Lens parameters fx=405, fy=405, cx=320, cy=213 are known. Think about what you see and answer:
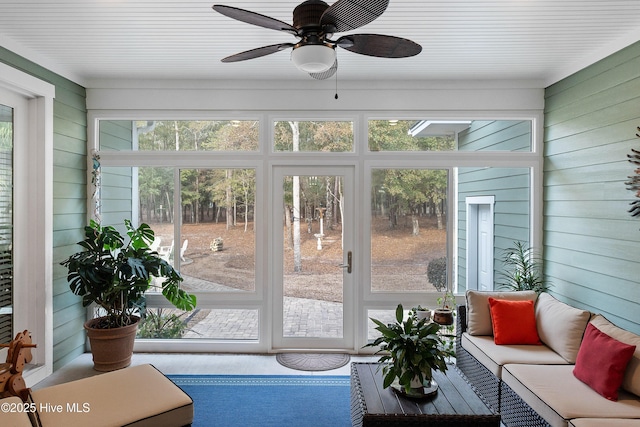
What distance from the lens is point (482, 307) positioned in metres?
3.43

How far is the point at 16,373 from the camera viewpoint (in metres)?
2.22

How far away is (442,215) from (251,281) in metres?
2.10

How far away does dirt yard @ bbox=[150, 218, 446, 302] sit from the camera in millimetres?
4195

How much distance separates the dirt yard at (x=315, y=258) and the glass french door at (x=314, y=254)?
0.03 feet

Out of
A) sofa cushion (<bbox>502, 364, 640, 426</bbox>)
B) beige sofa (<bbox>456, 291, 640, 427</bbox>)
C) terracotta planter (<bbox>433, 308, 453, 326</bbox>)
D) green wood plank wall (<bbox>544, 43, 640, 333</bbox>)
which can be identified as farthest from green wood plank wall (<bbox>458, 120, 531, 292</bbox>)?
sofa cushion (<bbox>502, 364, 640, 426</bbox>)

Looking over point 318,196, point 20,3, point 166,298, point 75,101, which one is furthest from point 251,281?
point 20,3

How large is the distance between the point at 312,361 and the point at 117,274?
1.96m

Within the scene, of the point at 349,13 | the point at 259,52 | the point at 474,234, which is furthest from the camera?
the point at 474,234

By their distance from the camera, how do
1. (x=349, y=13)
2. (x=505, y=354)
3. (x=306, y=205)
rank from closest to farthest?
(x=349, y=13), (x=505, y=354), (x=306, y=205)

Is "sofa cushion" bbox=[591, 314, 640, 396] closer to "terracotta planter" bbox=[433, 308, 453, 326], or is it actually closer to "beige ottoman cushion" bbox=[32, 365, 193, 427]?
"terracotta planter" bbox=[433, 308, 453, 326]

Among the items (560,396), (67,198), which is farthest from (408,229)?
(67,198)

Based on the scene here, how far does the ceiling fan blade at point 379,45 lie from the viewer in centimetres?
208

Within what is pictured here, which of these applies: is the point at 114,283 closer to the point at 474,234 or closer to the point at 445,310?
the point at 445,310

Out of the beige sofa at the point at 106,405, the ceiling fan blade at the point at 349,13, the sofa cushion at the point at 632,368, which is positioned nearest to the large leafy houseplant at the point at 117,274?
the beige sofa at the point at 106,405
